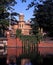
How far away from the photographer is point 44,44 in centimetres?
5147

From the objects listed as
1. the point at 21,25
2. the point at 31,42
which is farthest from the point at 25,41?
the point at 21,25

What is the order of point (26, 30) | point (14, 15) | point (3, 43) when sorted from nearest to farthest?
1. point (14, 15)
2. point (3, 43)
3. point (26, 30)

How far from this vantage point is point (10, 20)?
25047 mm

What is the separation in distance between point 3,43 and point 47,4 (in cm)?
3813

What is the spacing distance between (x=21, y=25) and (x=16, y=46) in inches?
1336

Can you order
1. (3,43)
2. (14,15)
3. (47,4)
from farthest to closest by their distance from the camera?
(3,43) → (14,15) → (47,4)

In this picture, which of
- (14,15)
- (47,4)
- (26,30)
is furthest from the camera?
(26,30)

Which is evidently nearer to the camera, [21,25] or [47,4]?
[47,4]

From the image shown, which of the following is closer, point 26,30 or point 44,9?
point 44,9

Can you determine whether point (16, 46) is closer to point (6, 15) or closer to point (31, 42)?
point (31, 42)

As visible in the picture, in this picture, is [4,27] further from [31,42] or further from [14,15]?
[31,42]

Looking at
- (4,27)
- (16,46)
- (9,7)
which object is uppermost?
(9,7)

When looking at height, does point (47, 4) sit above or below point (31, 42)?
above

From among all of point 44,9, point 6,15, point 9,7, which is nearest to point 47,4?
point 44,9
